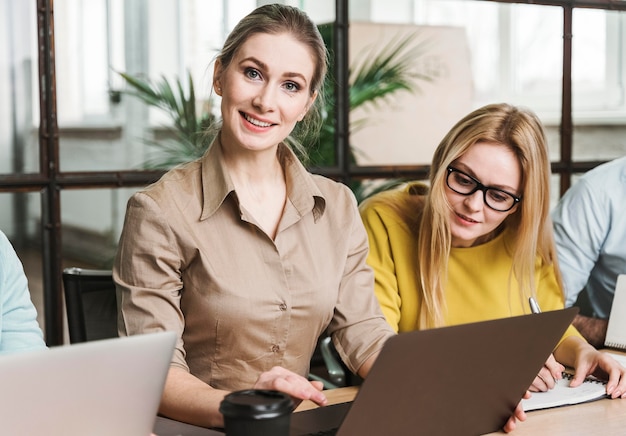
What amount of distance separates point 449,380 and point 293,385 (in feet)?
0.78

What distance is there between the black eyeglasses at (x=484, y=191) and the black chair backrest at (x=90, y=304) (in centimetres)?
85

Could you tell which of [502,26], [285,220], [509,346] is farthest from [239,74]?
[502,26]

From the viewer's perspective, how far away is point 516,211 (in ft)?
7.45

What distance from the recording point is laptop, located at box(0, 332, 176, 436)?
1.03 metres

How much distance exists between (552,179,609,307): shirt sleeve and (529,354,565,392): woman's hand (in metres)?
→ 0.66

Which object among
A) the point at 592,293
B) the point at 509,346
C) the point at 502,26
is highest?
the point at 502,26

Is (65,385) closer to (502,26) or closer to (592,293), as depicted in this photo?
(592,293)

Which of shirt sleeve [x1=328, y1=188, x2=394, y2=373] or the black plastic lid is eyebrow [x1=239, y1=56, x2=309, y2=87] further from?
the black plastic lid

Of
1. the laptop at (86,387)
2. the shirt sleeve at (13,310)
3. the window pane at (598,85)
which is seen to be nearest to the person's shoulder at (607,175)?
the window pane at (598,85)

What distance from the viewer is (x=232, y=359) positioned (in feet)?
6.21

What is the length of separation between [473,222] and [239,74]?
27.6 inches

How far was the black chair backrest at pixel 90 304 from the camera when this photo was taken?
2.03 m

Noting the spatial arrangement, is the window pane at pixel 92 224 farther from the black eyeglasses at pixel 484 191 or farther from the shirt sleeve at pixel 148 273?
the black eyeglasses at pixel 484 191

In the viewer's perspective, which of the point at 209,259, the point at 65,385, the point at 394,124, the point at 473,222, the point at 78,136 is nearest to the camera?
the point at 65,385
